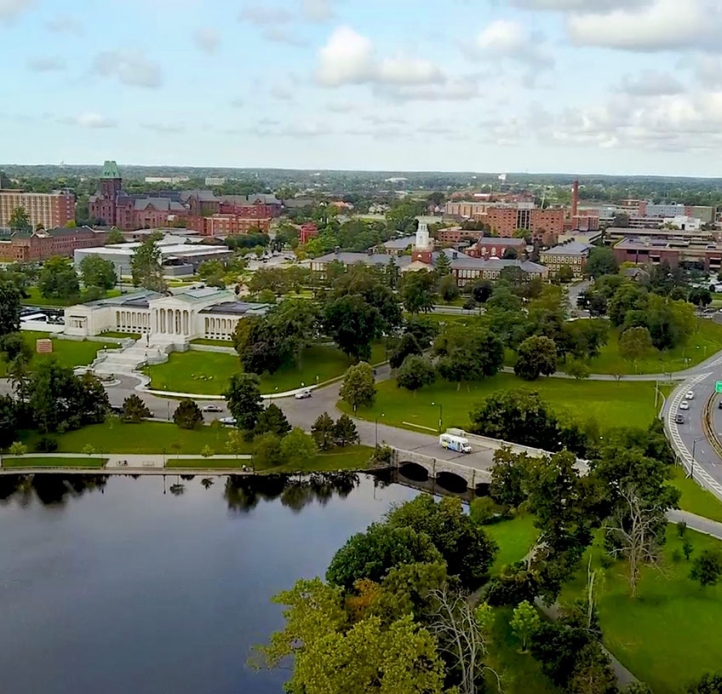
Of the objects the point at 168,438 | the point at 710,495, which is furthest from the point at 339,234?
the point at 710,495

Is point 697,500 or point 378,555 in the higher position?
point 378,555

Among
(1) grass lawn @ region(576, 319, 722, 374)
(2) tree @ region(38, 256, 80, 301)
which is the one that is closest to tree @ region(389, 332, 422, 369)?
(1) grass lawn @ region(576, 319, 722, 374)

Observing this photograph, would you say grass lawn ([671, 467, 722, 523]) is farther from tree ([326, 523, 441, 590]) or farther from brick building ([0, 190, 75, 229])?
brick building ([0, 190, 75, 229])

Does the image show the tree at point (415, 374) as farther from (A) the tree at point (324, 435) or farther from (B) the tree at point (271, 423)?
(B) the tree at point (271, 423)

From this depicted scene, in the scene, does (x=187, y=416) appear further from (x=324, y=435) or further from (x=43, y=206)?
(x=43, y=206)

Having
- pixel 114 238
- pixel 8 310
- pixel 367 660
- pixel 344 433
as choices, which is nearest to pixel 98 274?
pixel 8 310
